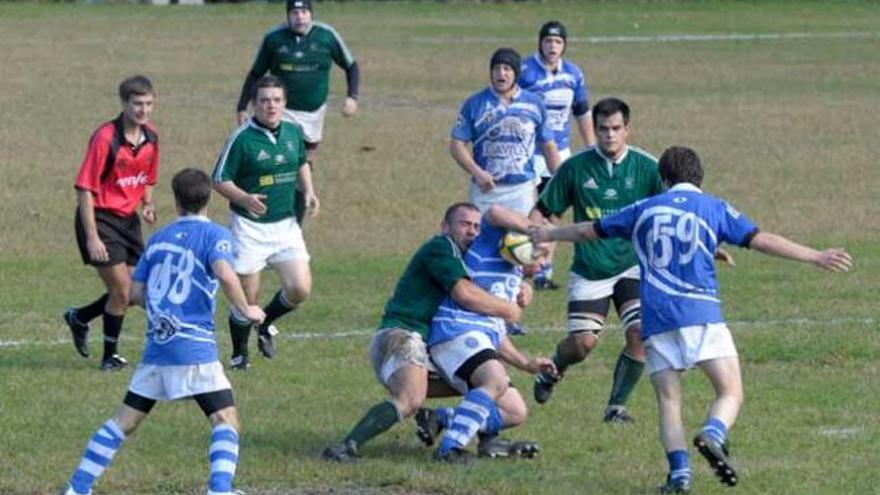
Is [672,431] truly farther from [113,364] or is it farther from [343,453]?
[113,364]

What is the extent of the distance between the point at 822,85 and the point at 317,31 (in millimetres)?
19756

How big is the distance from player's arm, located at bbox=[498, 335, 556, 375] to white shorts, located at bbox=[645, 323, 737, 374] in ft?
2.61

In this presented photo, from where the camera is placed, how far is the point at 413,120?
3073 centimetres

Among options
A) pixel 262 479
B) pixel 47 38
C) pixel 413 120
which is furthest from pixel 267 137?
pixel 47 38

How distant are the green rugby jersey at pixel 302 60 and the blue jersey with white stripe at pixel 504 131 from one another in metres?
2.57

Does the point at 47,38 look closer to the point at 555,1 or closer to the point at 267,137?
the point at 555,1

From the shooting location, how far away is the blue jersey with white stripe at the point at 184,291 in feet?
33.0

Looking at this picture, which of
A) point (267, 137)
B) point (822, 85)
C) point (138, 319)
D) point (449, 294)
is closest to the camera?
point (449, 294)

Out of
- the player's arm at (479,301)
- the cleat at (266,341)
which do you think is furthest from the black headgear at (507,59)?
the player's arm at (479,301)

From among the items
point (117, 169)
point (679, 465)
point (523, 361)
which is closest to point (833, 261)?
point (679, 465)

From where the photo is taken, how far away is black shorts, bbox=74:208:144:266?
14.1 metres

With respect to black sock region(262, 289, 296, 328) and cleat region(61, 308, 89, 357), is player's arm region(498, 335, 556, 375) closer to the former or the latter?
black sock region(262, 289, 296, 328)

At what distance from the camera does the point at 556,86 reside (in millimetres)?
18625

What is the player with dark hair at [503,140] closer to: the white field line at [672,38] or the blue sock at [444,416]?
the blue sock at [444,416]
